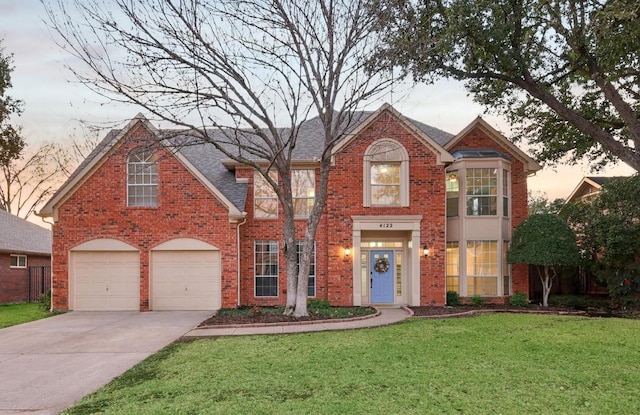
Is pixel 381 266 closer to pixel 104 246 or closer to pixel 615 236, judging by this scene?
pixel 615 236

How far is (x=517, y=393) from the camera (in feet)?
19.8

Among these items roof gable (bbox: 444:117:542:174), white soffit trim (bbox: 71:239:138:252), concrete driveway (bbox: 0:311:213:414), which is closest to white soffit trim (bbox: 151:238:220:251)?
white soffit trim (bbox: 71:239:138:252)

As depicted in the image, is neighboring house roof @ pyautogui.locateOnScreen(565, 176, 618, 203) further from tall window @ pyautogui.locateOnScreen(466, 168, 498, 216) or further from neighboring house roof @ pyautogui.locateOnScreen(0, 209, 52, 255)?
neighboring house roof @ pyautogui.locateOnScreen(0, 209, 52, 255)

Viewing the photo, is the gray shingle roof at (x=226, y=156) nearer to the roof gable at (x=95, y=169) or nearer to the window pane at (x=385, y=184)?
the roof gable at (x=95, y=169)

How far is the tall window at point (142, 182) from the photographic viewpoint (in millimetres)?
15516

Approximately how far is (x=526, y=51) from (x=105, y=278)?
1501 cm

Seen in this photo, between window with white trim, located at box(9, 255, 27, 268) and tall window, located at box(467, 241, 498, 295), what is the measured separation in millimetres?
20378

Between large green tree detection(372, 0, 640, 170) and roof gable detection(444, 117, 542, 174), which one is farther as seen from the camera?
roof gable detection(444, 117, 542, 174)

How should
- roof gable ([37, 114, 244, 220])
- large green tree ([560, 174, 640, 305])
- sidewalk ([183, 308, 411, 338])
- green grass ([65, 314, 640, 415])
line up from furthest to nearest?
roof gable ([37, 114, 244, 220])
large green tree ([560, 174, 640, 305])
sidewalk ([183, 308, 411, 338])
green grass ([65, 314, 640, 415])

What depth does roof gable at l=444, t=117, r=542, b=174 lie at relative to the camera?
17062mm

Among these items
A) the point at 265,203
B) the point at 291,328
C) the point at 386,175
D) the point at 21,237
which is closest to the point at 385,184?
the point at 386,175

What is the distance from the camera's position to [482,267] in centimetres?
1650

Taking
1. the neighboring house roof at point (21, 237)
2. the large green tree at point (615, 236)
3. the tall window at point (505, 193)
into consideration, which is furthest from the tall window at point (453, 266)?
the neighboring house roof at point (21, 237)

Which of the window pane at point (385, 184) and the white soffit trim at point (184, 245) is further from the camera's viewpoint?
the window pane at point (385, 184)
